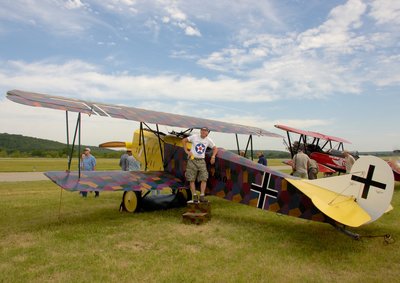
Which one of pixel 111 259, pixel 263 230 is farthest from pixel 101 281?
pixel 263 230

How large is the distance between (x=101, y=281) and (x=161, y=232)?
2.11 metres

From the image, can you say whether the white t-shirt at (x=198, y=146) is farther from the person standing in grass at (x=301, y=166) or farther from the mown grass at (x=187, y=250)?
the person standing in grass at (x=301, y=166)

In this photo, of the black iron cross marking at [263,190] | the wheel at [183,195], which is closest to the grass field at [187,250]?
the black iron cross marking at [263,190]

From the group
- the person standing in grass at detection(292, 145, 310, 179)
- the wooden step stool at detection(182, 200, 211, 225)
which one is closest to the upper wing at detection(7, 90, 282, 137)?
the wooden step stool at detection(182, 200, 211, 225)

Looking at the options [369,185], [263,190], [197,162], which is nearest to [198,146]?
[197,162]

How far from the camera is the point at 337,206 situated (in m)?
4.67

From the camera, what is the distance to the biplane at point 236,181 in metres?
4.59

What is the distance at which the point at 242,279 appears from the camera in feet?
11.9

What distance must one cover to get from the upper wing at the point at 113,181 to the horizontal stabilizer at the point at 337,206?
119 inches

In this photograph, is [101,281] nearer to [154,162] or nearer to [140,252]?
[140,252]

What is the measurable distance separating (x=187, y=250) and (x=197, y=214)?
159cm

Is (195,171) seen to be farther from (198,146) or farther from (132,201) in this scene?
(132,201)

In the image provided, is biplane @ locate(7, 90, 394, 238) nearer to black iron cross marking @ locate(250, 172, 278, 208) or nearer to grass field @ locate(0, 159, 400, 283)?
black iron cross marking @ locate(250, 172, 278, 208)

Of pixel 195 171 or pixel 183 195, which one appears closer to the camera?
pixel 195 171
